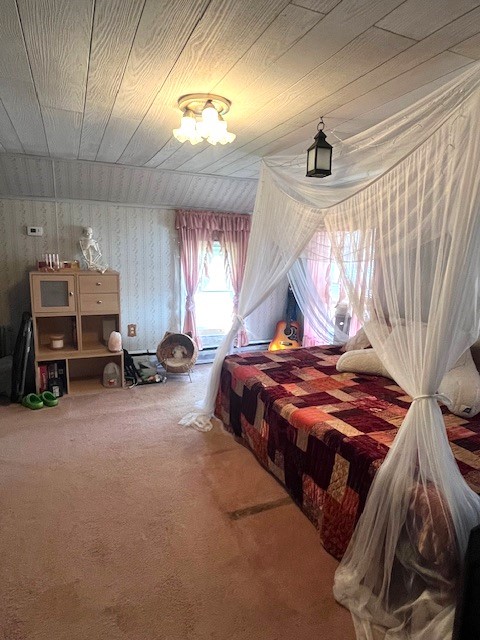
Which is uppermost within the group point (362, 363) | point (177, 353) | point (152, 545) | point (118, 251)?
point (118, 251)

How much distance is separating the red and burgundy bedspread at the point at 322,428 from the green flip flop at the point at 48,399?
1.59 m

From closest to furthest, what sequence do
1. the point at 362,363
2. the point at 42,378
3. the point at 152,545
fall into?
the point at 152,545
the point at 362,363
the point at 42,378

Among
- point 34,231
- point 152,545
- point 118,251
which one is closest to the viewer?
point 152,545

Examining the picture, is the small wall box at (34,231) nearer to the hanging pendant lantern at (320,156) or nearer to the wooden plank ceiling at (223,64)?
the wooden plank ceiling at (223,64)

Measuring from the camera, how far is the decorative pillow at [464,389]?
84.8 inches

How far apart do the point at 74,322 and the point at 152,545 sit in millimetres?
2821

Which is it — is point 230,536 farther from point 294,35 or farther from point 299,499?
point 294,35

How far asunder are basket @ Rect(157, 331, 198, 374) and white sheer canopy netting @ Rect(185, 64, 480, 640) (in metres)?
2.81

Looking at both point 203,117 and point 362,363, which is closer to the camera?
point 203,117

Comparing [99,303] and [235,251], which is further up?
[235,251]

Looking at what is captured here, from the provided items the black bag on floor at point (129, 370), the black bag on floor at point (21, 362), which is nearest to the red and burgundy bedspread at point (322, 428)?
the black bag on floor at point (129, 370)

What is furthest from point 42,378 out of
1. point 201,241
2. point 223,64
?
point 223,64

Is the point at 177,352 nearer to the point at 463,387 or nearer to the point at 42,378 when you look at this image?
the point at 42,378

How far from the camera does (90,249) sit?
4.23 metres
